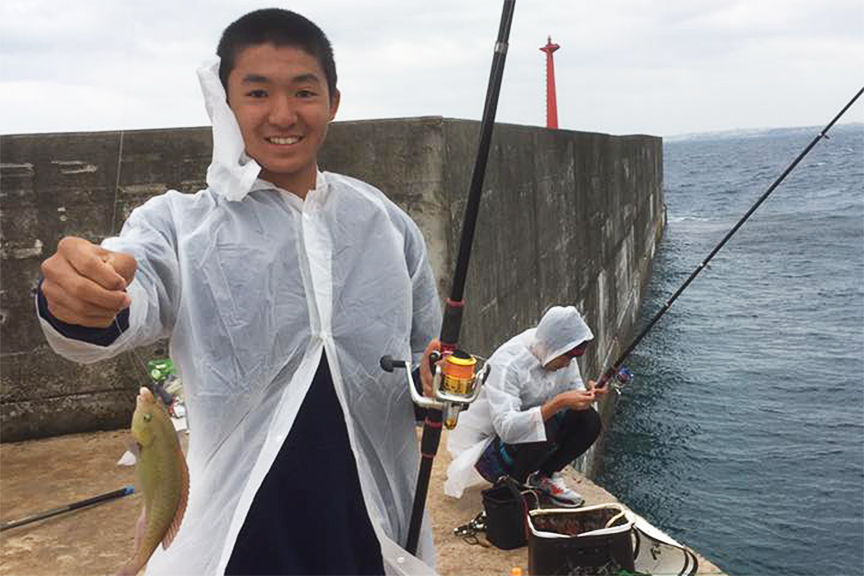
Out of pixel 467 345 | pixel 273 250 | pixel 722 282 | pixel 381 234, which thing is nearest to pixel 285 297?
pixel 273 250

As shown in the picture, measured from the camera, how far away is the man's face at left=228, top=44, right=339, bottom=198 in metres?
1.75

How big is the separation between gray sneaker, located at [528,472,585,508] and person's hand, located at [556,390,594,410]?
0.45 m

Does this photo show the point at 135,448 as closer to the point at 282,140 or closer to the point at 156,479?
the point at 156,479

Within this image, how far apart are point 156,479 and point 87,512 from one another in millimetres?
2985

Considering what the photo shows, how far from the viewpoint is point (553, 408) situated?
13.9ft

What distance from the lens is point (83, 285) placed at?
1.32 meters

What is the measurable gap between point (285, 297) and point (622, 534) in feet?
7.84

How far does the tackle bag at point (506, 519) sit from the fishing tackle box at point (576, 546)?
0.21 m

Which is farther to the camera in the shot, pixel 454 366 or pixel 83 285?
pixel 454 366

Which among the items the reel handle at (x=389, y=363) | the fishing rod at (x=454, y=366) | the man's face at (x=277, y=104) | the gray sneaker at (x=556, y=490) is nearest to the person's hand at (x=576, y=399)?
the gray sneaker at (x=556, y=490)

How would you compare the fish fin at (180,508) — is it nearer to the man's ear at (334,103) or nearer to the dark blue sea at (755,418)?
the man's ear at (334,103)

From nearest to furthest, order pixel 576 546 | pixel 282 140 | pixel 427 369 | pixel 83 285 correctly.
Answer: pixel 83 285 → pixel 282 140 → pixel 427 369 → pixel 576 546

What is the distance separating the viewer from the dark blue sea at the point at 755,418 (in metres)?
9.95

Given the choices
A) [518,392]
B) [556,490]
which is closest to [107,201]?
[518,392]
